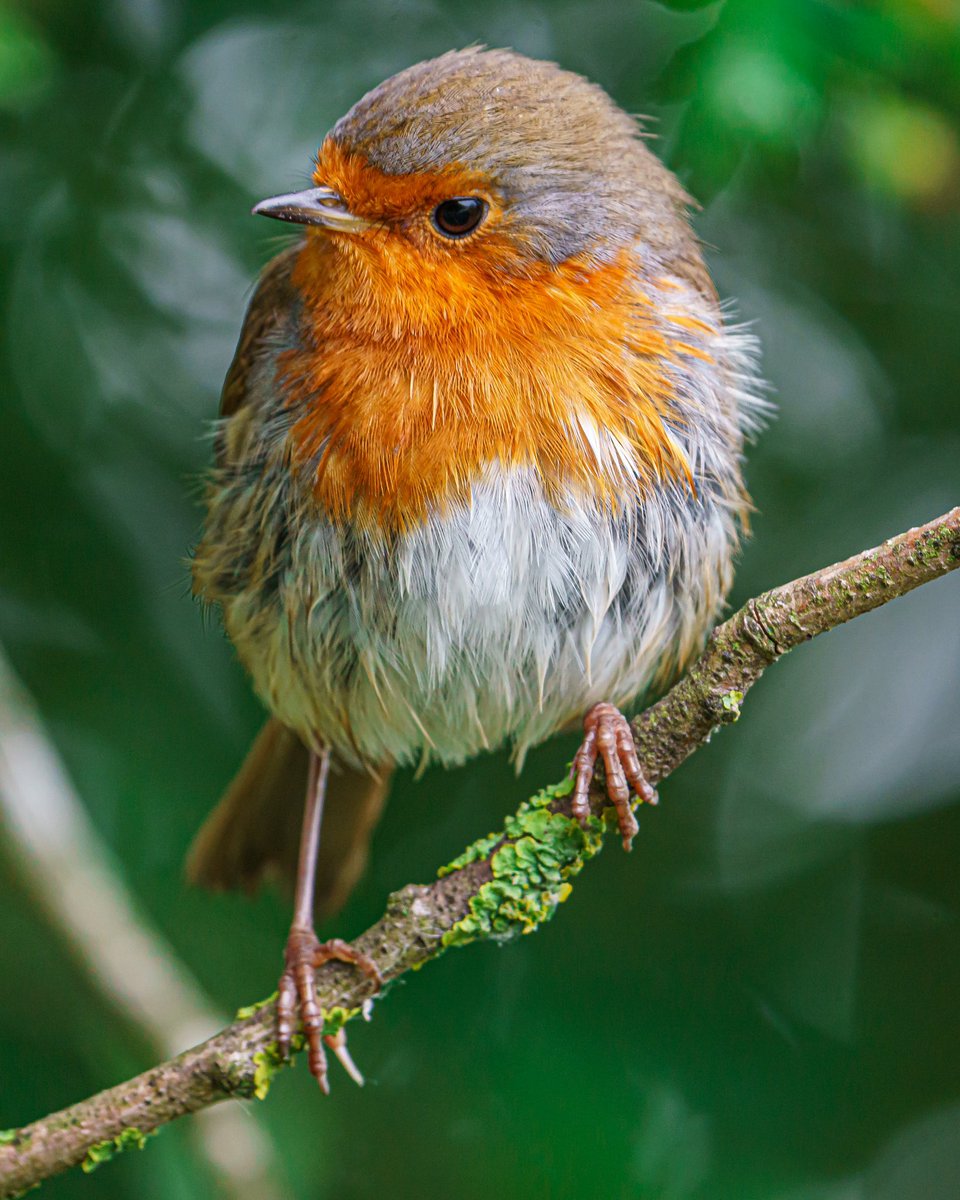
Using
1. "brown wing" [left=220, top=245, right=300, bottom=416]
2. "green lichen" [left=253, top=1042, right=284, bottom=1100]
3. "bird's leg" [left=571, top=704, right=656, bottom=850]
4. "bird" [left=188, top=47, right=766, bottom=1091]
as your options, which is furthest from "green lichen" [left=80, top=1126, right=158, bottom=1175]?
"brown wing" [left=220, top=245, right=300, bottom=416]

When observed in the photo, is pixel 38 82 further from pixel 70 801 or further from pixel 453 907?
pixel 453 907

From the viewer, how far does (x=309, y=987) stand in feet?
9.23

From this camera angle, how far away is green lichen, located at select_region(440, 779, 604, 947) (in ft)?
8.20

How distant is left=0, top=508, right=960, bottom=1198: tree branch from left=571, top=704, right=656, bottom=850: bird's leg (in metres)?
0.03

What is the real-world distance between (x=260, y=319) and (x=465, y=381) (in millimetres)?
787

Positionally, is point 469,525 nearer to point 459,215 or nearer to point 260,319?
point 459,215

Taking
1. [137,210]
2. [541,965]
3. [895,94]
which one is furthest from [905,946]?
[137,210]

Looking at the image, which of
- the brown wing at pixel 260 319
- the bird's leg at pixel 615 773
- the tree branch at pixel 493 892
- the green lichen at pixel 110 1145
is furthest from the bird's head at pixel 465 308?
the green lichen at pixel 110 1145

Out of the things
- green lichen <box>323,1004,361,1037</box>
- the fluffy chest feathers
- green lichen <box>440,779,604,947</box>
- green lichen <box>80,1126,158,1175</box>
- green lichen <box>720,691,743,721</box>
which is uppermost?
the fluffy chest feathers

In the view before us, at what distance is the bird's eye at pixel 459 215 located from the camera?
2.69 m

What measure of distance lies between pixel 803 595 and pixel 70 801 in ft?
7.18

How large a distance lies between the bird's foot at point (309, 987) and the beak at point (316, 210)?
4.74ft

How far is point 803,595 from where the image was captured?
2.21 m

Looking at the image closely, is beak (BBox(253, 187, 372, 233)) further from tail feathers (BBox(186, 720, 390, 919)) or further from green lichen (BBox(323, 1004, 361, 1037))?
tail feathers (BBox(186, 720, 390, 919))
